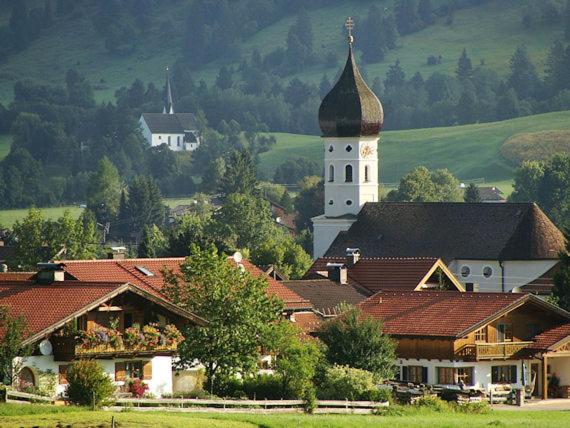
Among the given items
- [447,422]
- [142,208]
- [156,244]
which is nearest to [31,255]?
[156,244]

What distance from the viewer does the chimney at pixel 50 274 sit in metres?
58.7

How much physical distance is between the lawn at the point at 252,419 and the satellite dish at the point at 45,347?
17.5 ft

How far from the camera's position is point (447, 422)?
5181 centimetres

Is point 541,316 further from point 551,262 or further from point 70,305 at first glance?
point 551,262

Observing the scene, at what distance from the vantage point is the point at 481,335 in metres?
65.8

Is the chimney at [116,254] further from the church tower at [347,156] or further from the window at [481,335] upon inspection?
the window at [481,335]

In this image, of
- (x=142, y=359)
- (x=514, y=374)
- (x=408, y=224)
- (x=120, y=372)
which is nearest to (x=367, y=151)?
(x=408, y=224)

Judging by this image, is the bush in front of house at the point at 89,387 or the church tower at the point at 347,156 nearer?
the bush in front of house at the point at 89,387

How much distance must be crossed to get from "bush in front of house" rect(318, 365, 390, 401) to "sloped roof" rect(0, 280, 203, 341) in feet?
12.3

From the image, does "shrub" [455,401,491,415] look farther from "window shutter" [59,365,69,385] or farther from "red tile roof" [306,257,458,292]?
"red tile roof" [306,257,458,292]

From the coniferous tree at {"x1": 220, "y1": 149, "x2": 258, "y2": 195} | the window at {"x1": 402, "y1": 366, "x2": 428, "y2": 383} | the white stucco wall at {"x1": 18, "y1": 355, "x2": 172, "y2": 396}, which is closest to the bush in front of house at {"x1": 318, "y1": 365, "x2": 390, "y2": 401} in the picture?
the white stucco wall at {"x1": 18, "y1": 355, "x2": 172, "y2": 396}

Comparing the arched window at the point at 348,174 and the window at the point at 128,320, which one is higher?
the arched window at the point at 348,174

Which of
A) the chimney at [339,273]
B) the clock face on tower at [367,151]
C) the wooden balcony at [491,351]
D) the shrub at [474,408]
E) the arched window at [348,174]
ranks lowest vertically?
the shrub at [474,408]

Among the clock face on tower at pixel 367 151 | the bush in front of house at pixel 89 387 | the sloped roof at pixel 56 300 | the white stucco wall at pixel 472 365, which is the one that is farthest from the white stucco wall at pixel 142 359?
the clock face on tower at pixel 367 151
